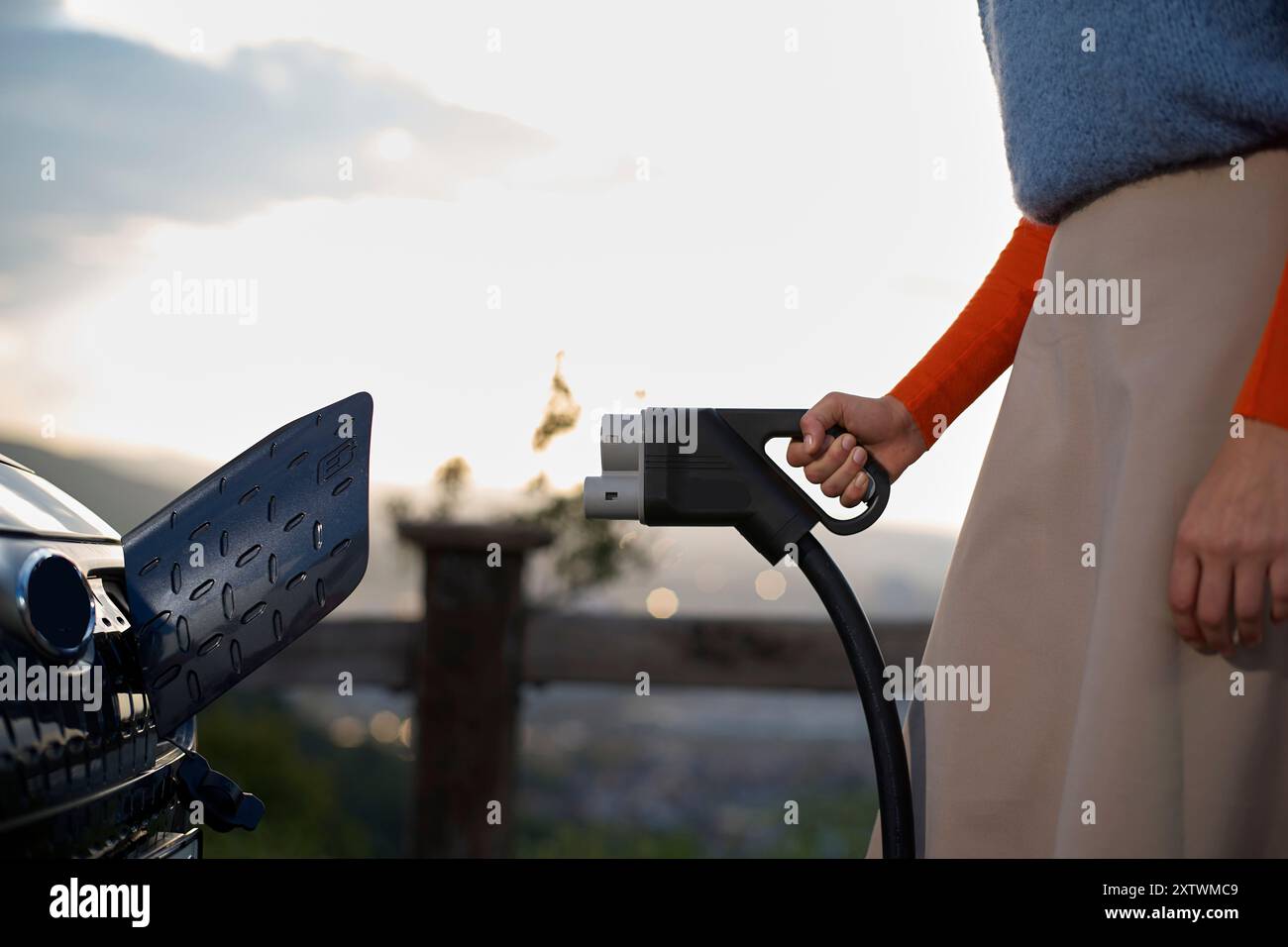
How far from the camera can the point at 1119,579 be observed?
861mm

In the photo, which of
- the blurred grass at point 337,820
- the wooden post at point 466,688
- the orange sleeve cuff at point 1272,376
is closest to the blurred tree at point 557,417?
the wooden post at point 466,688

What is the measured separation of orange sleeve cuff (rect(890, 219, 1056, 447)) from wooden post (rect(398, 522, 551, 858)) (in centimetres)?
196

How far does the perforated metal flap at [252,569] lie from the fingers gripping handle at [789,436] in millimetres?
359

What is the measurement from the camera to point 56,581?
0.82m

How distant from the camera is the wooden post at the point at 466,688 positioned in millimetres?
2975

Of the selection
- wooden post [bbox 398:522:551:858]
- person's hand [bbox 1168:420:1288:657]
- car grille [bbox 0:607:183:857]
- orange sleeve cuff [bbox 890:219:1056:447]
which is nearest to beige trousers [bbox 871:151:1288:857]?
person's hand [bbox 1168:420:1288:657]

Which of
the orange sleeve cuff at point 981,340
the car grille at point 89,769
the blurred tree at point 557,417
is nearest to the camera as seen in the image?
the car grille at point 89,769

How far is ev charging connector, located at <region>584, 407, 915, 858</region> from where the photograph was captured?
1.00m

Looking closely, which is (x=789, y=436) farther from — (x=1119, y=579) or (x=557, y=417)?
(x=557, y=417)

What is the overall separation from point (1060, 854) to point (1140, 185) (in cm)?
58

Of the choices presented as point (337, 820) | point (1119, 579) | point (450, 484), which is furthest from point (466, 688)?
point (337, 820)

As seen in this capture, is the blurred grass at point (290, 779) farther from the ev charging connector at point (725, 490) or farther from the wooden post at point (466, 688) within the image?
the ev charging connector at point (725, 490)
